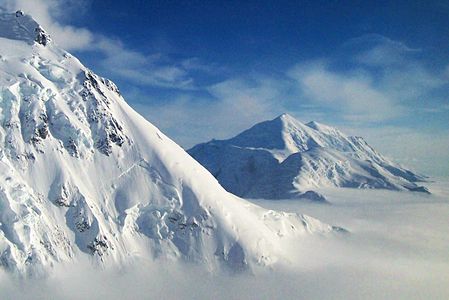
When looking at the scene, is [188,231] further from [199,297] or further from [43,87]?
[43,87]

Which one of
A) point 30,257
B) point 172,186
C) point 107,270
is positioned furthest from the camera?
point 172,186

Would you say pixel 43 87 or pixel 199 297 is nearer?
pixel 199 297

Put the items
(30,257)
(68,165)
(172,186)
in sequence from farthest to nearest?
(172,186)
(68,165)
(30,257)

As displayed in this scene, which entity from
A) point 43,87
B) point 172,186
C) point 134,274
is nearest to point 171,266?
point 134,274

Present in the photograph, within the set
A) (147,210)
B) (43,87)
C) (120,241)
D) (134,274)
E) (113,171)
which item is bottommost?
(134,274)

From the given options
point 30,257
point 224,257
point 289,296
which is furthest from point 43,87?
point 289,296

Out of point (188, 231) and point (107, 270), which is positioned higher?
point (188, 231)

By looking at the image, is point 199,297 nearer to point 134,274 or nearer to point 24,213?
point 134,274
